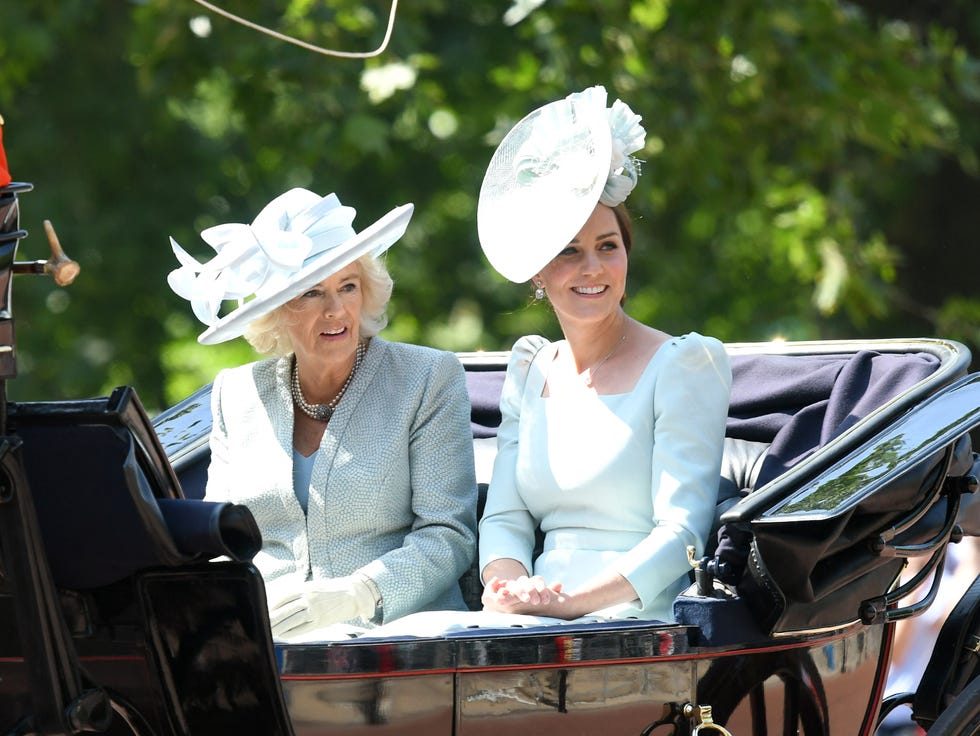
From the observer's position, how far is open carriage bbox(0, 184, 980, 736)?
192 centimetres

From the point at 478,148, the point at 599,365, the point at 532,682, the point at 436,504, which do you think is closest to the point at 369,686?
the point at 532,682

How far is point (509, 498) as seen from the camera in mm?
2875

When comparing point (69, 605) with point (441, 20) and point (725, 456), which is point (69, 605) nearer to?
point (725, 456)

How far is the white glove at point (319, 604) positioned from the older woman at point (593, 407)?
0.73 feet

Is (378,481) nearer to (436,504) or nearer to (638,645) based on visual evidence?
(436,504)

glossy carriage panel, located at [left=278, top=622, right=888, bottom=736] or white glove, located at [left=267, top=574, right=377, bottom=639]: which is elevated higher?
white glove, located at [left=267, top=574, right=377, bottom=639]

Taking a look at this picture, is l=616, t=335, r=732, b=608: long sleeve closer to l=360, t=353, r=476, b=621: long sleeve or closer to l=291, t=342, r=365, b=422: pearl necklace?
l=360, t=353, r=476, b=621: long sleeve

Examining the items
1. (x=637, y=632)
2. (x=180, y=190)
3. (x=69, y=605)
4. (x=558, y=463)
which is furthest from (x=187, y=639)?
(x=180, y=190)

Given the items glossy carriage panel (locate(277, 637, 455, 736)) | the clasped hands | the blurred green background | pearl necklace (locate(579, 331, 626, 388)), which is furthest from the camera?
the blurred green background

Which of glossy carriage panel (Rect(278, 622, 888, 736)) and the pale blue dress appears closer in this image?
glossy carriage panel (Rect(278, 622, 888, 736))

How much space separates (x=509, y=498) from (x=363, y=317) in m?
0.45

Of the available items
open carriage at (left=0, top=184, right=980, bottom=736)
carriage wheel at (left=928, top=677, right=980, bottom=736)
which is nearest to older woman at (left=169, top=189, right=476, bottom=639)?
open carriage at (left=0, top=184, right=980, bottom=736)

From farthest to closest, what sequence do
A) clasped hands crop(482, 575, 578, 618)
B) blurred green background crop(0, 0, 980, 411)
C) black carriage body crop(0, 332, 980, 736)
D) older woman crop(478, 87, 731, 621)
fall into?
blurred green background crop(0, 0, 980, 411) → older woman crop(478, 87, 731, 621) → clasped hands crop(482, 575, 578, 618) → black carriage body crop(0, 332, 980, 736)

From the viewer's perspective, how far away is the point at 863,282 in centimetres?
618
